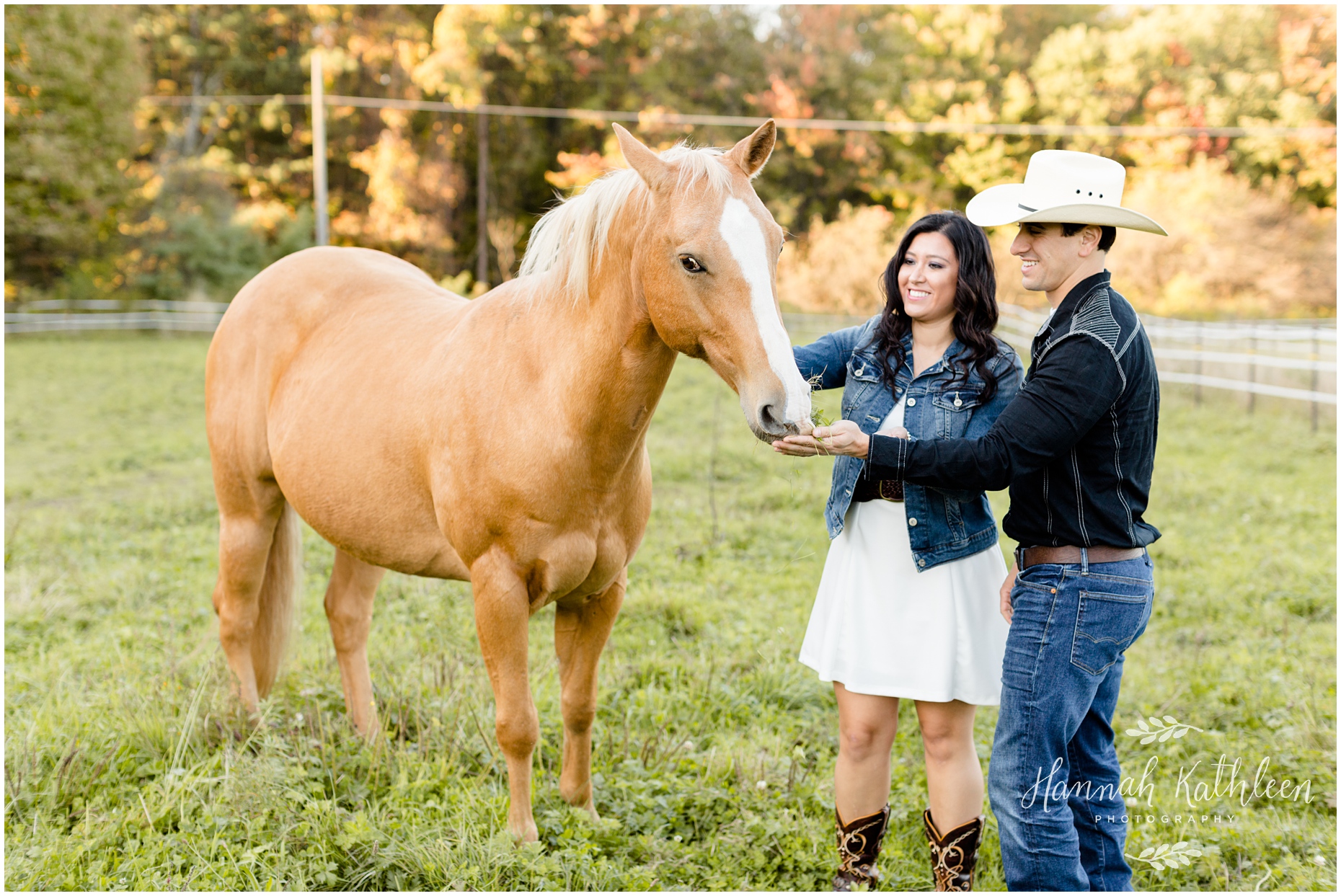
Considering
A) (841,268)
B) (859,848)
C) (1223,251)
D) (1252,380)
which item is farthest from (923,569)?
(1223,251)

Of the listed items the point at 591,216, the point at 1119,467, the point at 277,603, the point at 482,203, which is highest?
the point at 482,203

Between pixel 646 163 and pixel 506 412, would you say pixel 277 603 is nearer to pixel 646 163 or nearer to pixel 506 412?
pixel 506 412

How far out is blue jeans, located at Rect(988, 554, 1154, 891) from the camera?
7.21 feet

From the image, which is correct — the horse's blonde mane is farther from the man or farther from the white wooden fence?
the white wooden fence

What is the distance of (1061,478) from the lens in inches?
88.1

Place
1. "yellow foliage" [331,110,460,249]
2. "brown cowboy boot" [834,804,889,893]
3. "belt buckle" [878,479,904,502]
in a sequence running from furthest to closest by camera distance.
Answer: "yellow foliage" [331,110,460,249]
"brown cowboy boot" [834,804,889,893]
"belt buckle" [878,479,904,502]

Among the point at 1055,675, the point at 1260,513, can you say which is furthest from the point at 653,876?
the point at 1260,513

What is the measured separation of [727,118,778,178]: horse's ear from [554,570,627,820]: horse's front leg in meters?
1.44

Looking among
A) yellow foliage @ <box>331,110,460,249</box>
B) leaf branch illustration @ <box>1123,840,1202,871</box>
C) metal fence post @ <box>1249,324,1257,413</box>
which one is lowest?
leaf branch illustration @ <box>1123,840,1202,871</box>

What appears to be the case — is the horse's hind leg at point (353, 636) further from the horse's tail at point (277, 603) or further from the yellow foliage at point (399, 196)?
the yellow foliage at point (399, 196)

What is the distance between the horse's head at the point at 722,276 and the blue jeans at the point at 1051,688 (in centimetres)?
81

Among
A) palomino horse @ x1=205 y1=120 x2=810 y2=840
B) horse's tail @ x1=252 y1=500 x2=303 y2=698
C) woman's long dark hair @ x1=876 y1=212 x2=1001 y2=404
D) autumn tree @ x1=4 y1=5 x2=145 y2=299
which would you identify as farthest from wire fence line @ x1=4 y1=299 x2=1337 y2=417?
horse's tail @ x1=252 y1=500 x2=303 y2=698

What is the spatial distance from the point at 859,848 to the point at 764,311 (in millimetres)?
1749

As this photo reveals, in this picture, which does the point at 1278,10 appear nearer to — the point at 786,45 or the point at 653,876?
the point at 786,45
